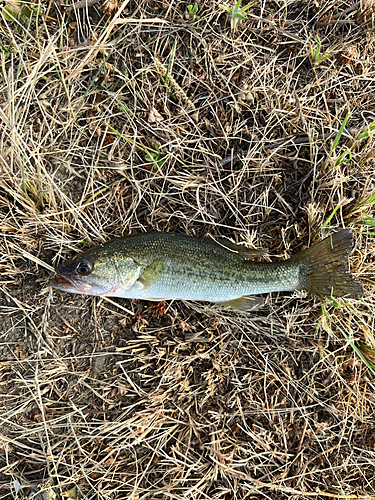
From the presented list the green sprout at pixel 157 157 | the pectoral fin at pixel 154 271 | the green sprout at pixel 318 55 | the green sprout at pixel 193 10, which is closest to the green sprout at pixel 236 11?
the green sprout at pixel 193 10

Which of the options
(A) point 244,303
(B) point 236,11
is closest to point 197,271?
(A) point 244,303

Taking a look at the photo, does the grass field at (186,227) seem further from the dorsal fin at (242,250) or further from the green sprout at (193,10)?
the dorsal fin at (242,250)

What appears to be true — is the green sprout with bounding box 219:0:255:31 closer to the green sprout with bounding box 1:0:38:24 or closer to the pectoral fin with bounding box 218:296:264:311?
the green sprout with bounding box 1:0:38:24

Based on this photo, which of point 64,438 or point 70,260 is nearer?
point 70,260

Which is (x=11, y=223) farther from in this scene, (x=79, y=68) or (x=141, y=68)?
(x=141, y=68)

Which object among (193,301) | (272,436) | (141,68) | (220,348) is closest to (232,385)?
(220,348)

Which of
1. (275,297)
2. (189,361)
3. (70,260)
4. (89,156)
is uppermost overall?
(89,156)

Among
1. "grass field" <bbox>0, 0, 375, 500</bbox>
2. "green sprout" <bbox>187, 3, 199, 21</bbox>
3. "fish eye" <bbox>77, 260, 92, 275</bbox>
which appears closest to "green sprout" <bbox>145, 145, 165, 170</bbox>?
"grass field" <bbox>0, 0, 375, 500</bbox>
